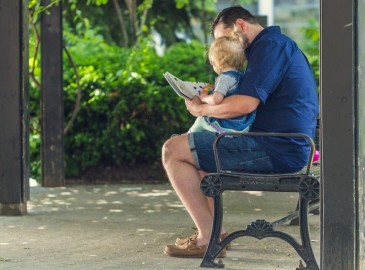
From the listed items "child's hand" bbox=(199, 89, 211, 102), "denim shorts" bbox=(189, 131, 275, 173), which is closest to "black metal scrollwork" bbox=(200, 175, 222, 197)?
"denim shorts" bbox=(189, 131, 275, 173)

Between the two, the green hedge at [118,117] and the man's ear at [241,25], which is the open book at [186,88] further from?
the green hedge at [118,117]

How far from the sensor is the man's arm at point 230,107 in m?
6.00

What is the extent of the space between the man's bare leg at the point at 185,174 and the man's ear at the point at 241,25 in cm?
73

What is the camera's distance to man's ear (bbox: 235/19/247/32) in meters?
6.37

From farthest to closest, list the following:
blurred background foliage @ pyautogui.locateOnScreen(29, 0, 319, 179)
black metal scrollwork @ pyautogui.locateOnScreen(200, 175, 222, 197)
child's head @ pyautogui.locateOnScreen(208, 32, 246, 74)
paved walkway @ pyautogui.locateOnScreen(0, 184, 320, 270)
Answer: blurred background foliage @ pyautogui.locateOnScreen(29, 0, 319, 179), paved walkway @ pyautogui.locateOnScreen(0, 184, 320, 270), child's head @ pyautogui.locateOnScreen(208, 32, 246, 74), black metal scrollwork @ pyautogui.locateOnScreen(200, 175, 222, 197)

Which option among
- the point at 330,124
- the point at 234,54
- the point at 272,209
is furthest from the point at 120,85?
the point at 330,124

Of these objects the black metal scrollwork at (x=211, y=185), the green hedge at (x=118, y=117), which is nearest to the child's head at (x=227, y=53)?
the black metal scrollwork at (x=211, y=185)

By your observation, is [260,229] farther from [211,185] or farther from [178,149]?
[178,149]

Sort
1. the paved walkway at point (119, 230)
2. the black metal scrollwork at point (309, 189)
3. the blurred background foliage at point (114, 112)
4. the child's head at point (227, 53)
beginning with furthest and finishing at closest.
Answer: the blurred background foliage at point (114, 112) → the paved walkway at point (119, 230) → the child's head at point (227, 53) → the black metal scrollwork at point (309, 189)

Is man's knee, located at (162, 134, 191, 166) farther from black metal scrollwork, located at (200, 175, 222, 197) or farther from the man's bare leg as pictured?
black metal scrollwork, located at (200, 175, 222, 197)

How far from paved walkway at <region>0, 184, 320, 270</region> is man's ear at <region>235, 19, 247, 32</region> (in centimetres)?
138

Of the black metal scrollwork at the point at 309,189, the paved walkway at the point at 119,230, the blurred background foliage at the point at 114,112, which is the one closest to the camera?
the black metal scrollwork at the point at 309,189

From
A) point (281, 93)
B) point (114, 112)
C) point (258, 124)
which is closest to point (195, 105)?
point (258, 124)

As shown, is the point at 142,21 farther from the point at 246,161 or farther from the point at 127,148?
the point at 246,161
